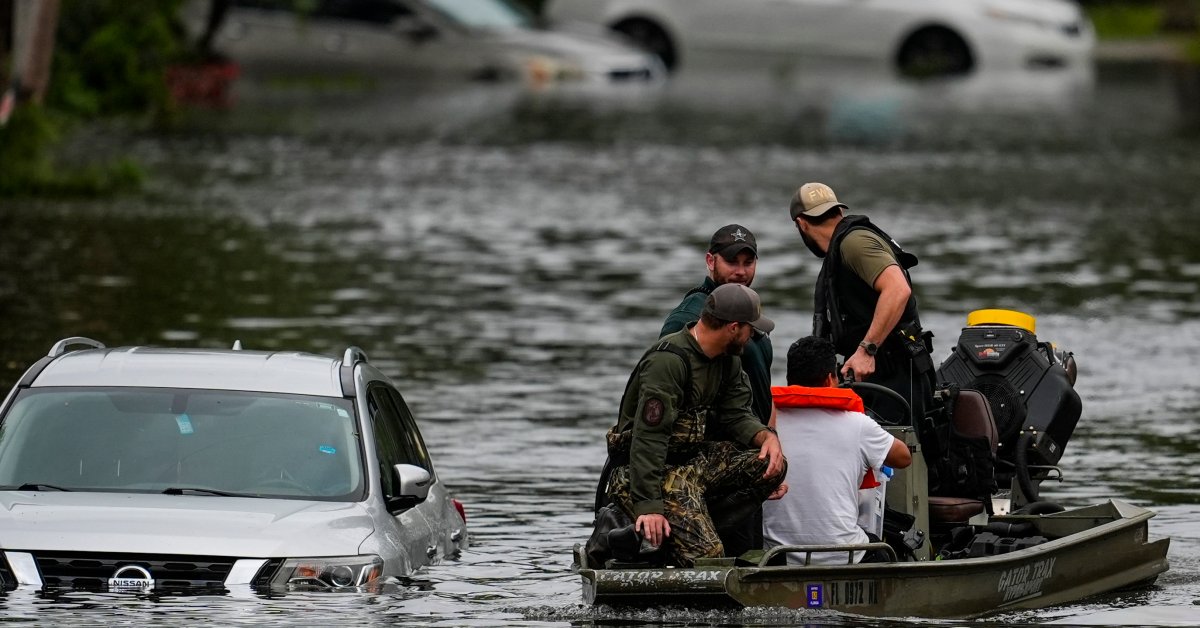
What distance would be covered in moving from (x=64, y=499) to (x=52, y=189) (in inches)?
769

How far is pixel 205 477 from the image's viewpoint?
35.5 feet

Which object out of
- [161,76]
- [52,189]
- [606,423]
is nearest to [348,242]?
[52,189]

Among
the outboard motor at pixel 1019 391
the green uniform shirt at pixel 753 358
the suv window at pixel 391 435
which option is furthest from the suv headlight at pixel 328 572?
the outboard motor at pixel 1019 391

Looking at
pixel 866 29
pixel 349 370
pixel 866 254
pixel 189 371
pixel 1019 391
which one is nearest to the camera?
pixel 189 371

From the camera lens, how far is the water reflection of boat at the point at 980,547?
10.4 meters

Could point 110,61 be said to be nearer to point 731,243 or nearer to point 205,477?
point 205,477

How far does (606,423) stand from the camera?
1709cm

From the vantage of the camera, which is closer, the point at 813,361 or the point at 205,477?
the point at 205,477

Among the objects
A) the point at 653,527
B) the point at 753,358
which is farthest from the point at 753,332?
the point at 653,527

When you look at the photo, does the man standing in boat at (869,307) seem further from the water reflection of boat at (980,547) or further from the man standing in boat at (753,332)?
the man standing in boat at (753,332)

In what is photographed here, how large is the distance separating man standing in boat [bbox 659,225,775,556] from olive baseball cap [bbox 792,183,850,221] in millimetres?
1423

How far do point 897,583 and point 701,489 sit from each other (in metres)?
0.89

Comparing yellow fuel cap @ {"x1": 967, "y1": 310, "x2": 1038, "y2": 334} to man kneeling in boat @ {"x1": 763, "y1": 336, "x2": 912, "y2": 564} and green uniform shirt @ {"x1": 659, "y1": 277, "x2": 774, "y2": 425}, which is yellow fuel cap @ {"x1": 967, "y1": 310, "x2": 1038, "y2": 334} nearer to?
man kneeling in boat @ {"x1": 763, "y1": 336, "x2": 912, "y2": 564}

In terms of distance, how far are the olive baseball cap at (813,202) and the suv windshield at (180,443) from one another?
252 cm
